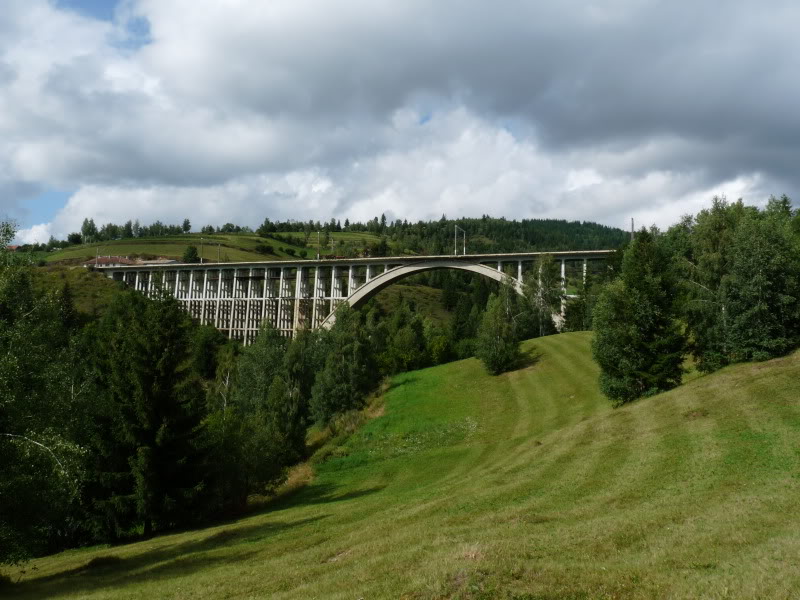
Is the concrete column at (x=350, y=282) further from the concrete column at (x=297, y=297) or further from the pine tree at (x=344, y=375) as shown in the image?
the pine tree at (x=344, y=375)

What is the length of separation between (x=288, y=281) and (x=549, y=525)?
10125 cm

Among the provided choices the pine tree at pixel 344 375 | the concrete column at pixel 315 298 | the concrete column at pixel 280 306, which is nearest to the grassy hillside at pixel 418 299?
the concrete column at pixel 280 306

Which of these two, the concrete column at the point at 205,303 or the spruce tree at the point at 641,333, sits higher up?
the concrete column at the point at 205,303

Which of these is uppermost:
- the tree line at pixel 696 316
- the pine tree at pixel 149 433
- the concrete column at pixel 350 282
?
the concrete column at pixel 350 282

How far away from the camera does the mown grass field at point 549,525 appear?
36.0ft

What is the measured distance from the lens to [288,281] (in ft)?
374

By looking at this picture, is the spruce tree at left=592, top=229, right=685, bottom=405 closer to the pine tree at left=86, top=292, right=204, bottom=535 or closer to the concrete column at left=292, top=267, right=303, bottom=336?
the pine tree at left=86, top=292, right=204, bottom=535

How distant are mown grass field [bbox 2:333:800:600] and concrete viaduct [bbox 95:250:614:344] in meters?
47.1

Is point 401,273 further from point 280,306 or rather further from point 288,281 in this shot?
point 288,281

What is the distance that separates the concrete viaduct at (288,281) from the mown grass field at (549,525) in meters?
47.1

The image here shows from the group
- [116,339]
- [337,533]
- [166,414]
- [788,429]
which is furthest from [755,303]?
[116,339]

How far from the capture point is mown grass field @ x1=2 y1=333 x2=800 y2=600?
1098 centimetres

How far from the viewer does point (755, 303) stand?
3606cm

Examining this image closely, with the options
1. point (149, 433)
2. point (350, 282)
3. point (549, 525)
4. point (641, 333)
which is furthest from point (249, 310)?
point (549, 525)
